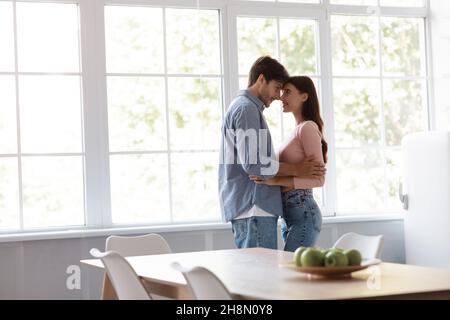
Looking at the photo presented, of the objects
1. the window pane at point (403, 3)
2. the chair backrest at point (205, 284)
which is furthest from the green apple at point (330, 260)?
the window pane at point (403, 3)

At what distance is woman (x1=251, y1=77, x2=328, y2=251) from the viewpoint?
408 centimetres

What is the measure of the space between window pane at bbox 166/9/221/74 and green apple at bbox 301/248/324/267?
2.94 m

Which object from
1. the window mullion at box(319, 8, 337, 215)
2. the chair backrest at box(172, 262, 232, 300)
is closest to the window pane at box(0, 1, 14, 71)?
the window mullion at box(319, 8, 337, 215)

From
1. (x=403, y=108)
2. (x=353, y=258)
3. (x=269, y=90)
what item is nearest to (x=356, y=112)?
(x=403, y=108)

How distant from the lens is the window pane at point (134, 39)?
5.27 metres

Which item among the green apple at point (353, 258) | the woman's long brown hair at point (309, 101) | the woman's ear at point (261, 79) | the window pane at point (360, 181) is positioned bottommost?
the green apple at point (353, 258)

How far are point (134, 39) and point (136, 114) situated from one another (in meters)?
0.50

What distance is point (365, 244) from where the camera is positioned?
3475 millimetres

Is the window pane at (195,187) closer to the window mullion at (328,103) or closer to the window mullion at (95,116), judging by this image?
the window mullion at (95,116)

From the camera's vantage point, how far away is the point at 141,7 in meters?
5.33

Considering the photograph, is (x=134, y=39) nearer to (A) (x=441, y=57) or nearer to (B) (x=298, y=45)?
(B) (x=298, y=45)

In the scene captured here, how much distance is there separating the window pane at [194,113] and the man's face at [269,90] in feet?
4.33
